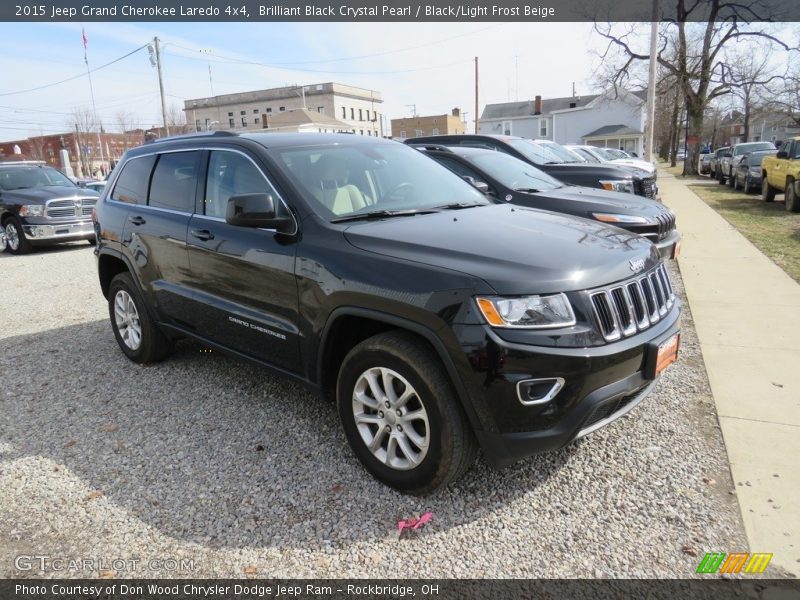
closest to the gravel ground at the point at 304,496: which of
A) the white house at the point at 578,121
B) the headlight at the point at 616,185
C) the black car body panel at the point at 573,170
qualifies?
the headlight at the point at 616,185

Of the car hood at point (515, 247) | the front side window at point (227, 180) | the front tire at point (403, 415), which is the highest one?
the front side window at point (227, 180)

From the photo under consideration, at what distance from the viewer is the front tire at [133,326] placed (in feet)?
15.4

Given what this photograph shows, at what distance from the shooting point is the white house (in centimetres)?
5744

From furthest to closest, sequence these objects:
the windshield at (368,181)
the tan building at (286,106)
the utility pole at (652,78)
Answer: the tan building at (286,106)
the utility pole at (652,78)
the windshield at (368,181)

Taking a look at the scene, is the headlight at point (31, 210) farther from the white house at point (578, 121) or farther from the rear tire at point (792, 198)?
the white house at point (578, 121)

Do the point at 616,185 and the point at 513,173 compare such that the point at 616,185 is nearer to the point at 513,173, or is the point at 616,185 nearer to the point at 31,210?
the point at 513,173

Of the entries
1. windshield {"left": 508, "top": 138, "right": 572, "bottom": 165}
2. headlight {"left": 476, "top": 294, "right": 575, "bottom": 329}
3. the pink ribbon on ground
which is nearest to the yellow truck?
windshield {"left": 508, "top": 138, "right": 572, "bottom": 165}

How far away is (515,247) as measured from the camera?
9.17 ft

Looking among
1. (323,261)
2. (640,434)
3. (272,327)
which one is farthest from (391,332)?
(640,434)

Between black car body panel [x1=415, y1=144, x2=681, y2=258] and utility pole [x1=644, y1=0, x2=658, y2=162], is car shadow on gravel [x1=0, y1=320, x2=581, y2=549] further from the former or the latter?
utility pole [x1=644, y1=0, x2=658, y2=162]

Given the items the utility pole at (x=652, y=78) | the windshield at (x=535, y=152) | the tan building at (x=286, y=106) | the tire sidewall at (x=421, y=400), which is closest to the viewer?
the tire sidewall at (x=421, y=400)

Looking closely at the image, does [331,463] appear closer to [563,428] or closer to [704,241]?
[563,428]

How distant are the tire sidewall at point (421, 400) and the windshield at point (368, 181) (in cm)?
87

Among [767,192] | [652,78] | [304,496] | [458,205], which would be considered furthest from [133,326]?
[652,78]
